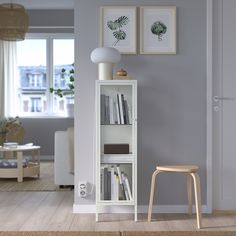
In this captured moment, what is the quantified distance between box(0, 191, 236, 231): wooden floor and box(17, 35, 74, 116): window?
475cm

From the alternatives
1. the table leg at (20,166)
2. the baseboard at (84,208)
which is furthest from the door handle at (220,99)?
the table leg at (20,166)

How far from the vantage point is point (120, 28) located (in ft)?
14.8

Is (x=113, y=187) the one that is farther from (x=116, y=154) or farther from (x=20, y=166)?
(x=20, y=166)

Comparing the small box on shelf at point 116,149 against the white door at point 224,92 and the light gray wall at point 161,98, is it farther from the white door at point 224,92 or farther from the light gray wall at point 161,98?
the white door at point 224,92

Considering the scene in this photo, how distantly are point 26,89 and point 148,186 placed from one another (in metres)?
5.59

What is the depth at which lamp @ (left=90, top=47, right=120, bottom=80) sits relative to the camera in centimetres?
420

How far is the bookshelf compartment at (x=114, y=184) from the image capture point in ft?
13.9

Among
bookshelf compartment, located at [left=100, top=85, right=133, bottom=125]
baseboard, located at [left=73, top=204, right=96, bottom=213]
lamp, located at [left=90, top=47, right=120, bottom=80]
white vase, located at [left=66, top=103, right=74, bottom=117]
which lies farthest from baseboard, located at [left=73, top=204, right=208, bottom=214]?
white vase, located at [left=66, top=103, right=74, bottom=117]

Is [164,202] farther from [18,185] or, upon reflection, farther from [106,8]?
[18,185]

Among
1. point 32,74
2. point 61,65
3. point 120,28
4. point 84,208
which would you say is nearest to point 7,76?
point 32,74

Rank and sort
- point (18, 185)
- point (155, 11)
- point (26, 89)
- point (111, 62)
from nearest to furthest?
1. point (111, 62)
2. point (155, 11)
3. point (18, 185)
4. point (26, 89)

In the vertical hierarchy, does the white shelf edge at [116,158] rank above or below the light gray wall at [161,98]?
below

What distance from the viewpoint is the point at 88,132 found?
454 centimetres

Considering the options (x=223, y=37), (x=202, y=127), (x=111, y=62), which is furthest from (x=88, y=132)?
(x=223, y=37)
